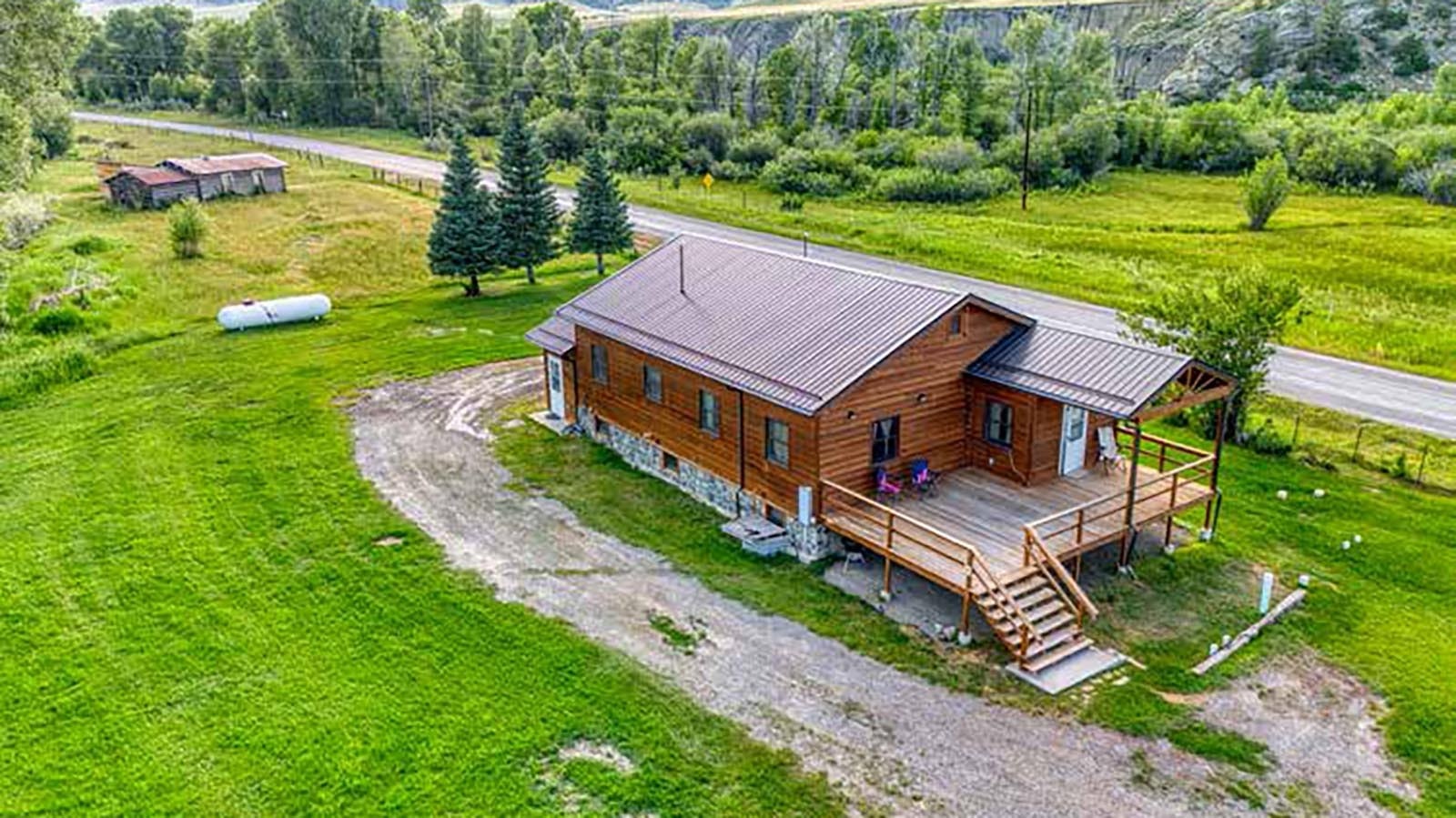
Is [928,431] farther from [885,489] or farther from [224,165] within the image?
[224,165]

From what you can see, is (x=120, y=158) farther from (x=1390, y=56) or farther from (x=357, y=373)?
(x=1390, y=56)

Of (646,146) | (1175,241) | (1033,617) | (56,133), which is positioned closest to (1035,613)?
(1033,617)

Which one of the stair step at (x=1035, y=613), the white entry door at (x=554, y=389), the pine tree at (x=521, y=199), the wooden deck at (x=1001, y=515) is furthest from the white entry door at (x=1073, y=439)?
the pine tree at (x=521, y=199)

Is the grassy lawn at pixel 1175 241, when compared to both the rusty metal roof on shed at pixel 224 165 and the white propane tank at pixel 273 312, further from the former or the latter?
the white propane tank at pixel 273 312

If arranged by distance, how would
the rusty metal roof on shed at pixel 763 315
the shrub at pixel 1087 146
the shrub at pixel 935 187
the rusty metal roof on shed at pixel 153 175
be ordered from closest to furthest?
the rusty metal roof on shed at pixel 763 315 → the rusty metal roof on shed at pixel 153 175 → the shrub at pixel 935 187 → the shrub at pixel 1087 146

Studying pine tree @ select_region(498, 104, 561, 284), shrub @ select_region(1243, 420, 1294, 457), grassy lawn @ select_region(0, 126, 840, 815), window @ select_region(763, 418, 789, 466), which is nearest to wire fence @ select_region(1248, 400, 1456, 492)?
shrub @ select_region(1243, 420, 1294, 457)

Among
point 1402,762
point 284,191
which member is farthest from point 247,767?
point 284,191

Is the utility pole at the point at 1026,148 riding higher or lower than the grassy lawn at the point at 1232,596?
higher

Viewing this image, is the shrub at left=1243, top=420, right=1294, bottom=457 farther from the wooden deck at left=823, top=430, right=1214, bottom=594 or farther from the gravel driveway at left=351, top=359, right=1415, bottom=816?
the gravel driveway at left=351, top=359, right=1415, bottom=816
